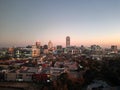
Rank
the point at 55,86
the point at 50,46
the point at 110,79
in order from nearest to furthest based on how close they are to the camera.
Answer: the point at 55,86, the point at 110,79, the point at 50,46

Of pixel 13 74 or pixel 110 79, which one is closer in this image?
pixel 110 79

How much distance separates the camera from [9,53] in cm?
1316

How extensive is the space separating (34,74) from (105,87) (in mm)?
2238

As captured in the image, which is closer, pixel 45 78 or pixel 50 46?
pixel 45 78

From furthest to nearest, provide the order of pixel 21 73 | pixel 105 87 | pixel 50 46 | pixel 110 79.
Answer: pixel 50 46 < pixel 21 73 < pixel 110 79 < pixel 105 87

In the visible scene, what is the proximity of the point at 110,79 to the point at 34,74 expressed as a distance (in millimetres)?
2057

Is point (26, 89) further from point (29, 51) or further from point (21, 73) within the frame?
point (29, 51)

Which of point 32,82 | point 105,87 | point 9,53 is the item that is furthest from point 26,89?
point 9,53

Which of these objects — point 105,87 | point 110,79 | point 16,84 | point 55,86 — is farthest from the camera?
point 16,84

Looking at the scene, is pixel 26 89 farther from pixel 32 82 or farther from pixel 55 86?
pixel 55 86

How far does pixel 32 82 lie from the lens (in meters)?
5.22

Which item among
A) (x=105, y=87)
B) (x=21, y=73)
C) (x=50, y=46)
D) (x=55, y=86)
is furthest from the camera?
(x=50, y=46)

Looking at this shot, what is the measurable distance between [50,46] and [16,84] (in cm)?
1676

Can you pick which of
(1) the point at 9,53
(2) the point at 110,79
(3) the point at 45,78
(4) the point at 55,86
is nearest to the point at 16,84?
(3) the point at 45,78
